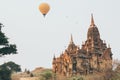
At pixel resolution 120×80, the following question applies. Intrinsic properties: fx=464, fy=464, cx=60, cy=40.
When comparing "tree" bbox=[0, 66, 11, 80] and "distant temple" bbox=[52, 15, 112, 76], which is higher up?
"distant temple" bbox=[52, 15, 112, 76]

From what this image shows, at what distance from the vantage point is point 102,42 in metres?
77.2

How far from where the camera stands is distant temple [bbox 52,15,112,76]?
73125mm

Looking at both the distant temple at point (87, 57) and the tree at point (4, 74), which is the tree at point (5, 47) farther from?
the distant temple at point (87, 57)

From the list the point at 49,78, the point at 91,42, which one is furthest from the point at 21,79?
the point at 49,78

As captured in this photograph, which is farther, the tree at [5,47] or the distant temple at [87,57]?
the distant temple at [87,57]

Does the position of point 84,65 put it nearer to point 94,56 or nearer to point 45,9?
point 94,56

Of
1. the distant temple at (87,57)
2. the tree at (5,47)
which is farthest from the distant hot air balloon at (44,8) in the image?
the distant temple at (87,57)

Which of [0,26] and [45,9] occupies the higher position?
[45,9]

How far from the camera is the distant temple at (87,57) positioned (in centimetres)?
7312

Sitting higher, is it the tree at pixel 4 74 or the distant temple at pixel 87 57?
the distant temple at pixel 87 57

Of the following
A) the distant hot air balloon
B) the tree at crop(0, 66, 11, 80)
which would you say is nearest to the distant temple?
the distant hot air balloon

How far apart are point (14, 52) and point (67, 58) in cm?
5626

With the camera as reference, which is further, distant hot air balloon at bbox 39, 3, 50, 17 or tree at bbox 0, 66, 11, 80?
distant hot air balloon at bbox 39, 3, 50, 17

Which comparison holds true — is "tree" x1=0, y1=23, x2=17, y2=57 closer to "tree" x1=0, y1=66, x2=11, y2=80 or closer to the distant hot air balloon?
"tree" x1=0, y1=66, x2=11, y2=80
